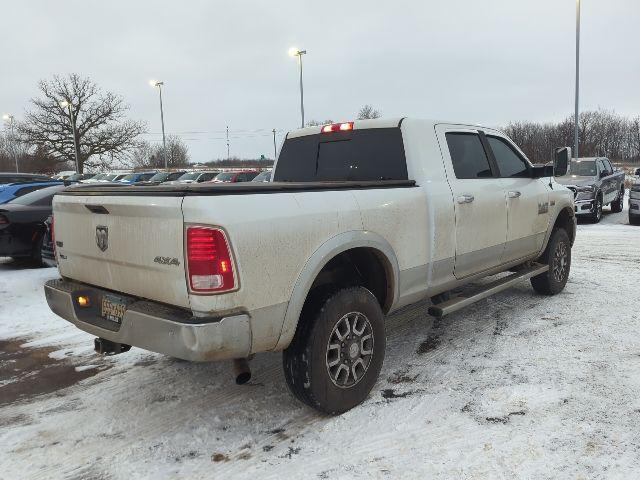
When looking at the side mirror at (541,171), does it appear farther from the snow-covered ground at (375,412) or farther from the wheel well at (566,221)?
the snow-covered ground at (375,412)

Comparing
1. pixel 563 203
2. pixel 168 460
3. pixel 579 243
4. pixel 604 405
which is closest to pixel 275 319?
pixel 168 460

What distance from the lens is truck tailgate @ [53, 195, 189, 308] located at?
9.04 ft

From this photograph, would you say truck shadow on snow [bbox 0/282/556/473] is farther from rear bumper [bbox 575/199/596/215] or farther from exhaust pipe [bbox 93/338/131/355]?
rear bumper [bbox 575/199/596/215]

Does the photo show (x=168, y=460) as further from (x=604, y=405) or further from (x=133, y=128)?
(x=133, y=128)

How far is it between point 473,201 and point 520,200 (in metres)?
1.03

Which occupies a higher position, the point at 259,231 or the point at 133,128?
the point at 133,128

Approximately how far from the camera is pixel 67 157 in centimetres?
4491

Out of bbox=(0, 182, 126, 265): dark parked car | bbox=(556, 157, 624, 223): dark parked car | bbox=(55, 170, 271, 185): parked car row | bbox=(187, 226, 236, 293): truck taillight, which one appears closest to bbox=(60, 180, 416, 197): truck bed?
bbox=(187, 226, 236, 293): truck taillight

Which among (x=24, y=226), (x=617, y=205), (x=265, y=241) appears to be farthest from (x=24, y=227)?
(x=617, y=205)

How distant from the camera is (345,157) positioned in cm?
460

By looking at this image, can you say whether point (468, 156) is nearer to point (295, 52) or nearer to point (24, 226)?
point (24, 226)

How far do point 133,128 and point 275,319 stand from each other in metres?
47.4

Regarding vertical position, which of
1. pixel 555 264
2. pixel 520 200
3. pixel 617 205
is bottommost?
pixel 617 205

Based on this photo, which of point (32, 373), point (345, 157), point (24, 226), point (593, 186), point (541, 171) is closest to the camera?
point (32, 373)
